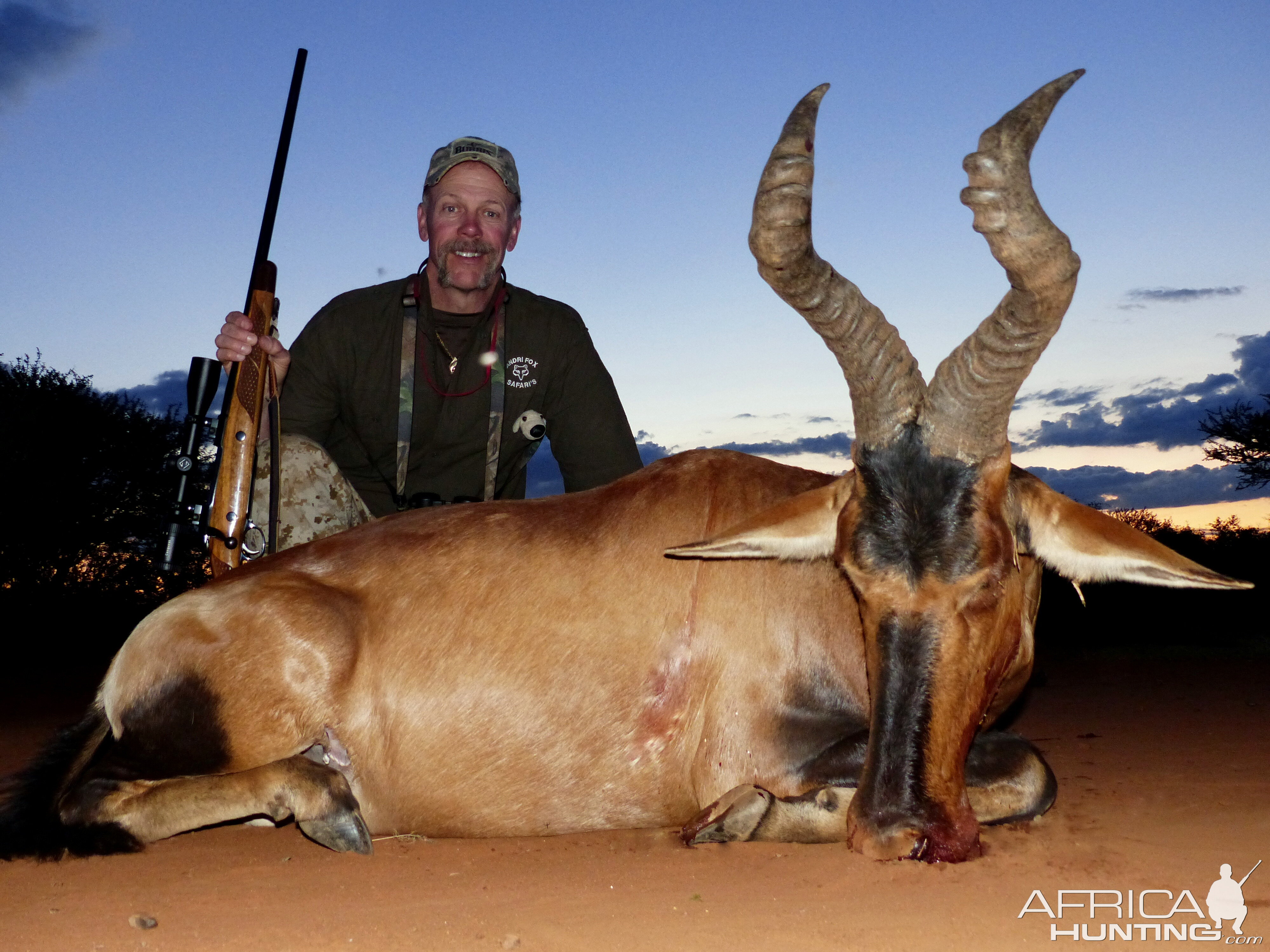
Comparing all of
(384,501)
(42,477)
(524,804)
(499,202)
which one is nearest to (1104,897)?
(524,804)

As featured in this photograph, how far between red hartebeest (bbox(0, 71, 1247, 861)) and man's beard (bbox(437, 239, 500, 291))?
305cm

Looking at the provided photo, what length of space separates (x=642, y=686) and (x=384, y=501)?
363 centimetres

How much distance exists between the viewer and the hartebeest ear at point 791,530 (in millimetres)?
4074

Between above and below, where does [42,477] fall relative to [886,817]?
above

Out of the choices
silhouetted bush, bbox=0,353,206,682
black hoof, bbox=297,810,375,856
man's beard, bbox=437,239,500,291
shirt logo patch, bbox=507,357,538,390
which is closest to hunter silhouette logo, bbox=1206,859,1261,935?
black hoof, bbox=297,810,375,856

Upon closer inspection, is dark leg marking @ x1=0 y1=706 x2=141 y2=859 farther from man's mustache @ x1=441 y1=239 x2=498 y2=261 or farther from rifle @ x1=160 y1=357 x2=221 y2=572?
man's mustache @ x1=441 y1=239 x2=498 y2=261

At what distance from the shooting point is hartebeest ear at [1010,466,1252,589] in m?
3.81

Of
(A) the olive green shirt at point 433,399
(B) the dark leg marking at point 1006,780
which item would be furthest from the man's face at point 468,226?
(B) the dark leg marking at point 1006,780

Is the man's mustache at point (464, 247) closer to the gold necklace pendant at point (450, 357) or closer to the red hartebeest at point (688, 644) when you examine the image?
the gold necklace pendant at point (450, 357)

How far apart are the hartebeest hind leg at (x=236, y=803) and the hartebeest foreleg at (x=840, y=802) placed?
4.23 feet

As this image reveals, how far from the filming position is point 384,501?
746 centimetres

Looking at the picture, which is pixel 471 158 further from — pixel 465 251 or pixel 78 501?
pixel 78 501

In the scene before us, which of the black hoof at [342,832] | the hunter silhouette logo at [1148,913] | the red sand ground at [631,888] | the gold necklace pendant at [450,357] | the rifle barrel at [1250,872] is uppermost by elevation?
the gold necklace pendant at [450,357]

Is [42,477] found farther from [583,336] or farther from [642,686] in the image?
[642,686]
